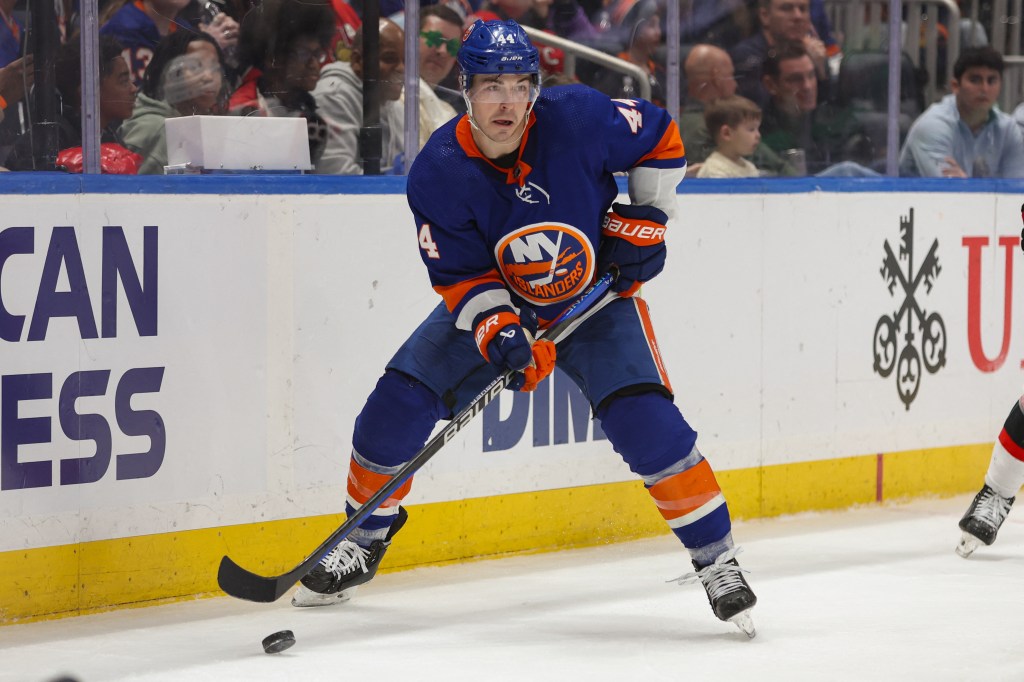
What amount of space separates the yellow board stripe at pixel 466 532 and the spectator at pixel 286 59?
902 millimetres

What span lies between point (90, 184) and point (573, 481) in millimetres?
1489

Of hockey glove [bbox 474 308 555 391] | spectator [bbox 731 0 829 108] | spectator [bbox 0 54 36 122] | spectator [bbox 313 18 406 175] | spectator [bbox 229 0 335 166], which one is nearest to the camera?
hockey glove [bbox 474 308 555 391]

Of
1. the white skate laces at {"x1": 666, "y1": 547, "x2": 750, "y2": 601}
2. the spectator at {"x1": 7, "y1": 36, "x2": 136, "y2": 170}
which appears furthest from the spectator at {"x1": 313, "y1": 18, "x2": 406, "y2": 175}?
the white skate laces at {"x1": 666, "y1": 547, "x2": 750, "y2": 601}

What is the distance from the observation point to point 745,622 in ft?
9.94

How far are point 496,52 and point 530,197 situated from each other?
0.29 metres

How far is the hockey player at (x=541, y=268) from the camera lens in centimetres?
298

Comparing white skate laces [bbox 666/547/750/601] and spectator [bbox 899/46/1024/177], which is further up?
spectator [bbox 899/46/1024/177]

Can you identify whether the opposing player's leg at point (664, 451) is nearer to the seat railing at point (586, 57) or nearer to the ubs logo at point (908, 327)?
the seat railing at point (586, 57)

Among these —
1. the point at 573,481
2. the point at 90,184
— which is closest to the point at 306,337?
the point at 90,184

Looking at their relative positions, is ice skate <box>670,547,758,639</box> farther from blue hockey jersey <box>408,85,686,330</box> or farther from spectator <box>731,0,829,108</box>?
spectator <box>731,0,829,108</box>

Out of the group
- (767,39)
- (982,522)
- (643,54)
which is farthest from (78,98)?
(982,522)

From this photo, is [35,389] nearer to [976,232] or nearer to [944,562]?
[944,562]

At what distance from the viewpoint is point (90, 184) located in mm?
3199

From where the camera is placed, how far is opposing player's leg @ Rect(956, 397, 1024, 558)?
3.88 meters
